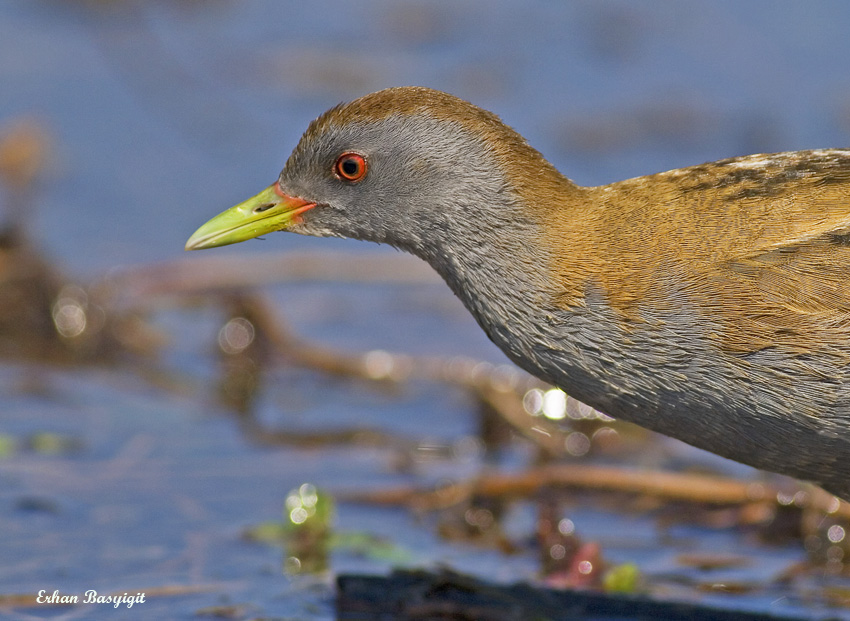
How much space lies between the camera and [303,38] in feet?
32.4

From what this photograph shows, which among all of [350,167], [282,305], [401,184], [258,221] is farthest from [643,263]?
[282,305]

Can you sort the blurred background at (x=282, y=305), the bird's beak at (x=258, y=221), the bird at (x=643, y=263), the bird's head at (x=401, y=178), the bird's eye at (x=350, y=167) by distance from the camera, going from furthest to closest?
the blurred background at (x=282, y=305) → the bird's beak at (x=258, y=221) → the bird's eye at (x=350, y=167) → the bird's head at (x=401, y=178) → the bird at (x=643, y=263)

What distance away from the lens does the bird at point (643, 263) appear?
3.61 metres

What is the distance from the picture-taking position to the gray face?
3984 mm

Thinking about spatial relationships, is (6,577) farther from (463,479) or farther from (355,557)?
(463,479)

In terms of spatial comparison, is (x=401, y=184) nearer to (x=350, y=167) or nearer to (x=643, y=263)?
(x=350, y=167)

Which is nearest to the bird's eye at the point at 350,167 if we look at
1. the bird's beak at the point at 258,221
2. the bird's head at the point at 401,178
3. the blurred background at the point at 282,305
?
the bird's head at the point at 401,178

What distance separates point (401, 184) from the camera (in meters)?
4.11

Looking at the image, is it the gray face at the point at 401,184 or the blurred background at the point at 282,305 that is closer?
the gray face at the point at 401,184

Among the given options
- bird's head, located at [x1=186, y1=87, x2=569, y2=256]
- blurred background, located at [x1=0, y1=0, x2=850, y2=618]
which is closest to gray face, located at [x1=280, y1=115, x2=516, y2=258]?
bird's head, located at [x1=186, y1=87, x2=569, y2=256]

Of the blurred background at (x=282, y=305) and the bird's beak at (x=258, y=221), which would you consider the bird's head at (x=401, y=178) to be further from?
the blurred background at (x=282, y=305)

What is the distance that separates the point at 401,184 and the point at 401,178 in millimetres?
17

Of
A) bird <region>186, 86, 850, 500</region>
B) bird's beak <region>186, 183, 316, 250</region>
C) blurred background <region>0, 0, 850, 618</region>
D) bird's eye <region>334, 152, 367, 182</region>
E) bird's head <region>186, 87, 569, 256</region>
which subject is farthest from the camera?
blurred background <region>0, 0, 850, 618</region>

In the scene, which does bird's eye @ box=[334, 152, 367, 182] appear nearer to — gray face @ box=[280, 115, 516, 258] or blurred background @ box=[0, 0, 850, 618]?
gray face @ box=[280, 115, 516, 258]
